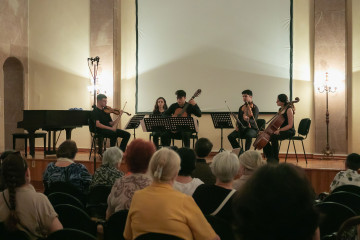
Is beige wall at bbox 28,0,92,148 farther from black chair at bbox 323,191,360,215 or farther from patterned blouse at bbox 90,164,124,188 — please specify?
black chair at bbox 323,191,360,215

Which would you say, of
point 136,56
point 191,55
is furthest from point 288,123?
point 136,56

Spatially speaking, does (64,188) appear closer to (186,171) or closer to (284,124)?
(186,171)

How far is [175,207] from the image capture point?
2.20 meters

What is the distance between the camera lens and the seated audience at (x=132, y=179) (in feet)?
9.75

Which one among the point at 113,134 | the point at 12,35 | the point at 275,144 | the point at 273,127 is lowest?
the point at 275,144

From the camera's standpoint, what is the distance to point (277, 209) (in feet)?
3.07

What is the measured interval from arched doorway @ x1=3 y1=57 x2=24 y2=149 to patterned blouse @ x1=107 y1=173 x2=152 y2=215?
325 inches

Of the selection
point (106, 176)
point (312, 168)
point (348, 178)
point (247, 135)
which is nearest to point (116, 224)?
point (106, 176)

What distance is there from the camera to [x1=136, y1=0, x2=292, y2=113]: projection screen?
8812 mm

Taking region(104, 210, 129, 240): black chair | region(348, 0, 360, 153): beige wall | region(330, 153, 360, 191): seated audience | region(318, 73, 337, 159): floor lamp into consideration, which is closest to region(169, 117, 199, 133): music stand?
region(318, 73, 337, 159): floor lamp

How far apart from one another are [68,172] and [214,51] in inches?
234

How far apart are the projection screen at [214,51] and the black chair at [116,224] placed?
6768mm

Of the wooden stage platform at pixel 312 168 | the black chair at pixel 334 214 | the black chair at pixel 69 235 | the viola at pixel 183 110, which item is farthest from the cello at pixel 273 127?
the black chair at pixel 69 235

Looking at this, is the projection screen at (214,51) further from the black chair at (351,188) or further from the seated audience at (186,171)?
the seated audience at (186,171)
